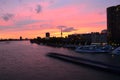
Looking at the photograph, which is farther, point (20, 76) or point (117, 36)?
point (117, 36)

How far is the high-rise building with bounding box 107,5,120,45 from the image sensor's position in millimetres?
132500

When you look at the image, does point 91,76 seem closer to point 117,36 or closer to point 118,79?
point 118,79

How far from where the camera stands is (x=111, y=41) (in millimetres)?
134125

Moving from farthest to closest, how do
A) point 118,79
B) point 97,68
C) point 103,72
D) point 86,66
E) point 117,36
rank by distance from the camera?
1. point 117,36
2. point 86,66
3. point 97,68
4. point 103,72
5. point 118,79

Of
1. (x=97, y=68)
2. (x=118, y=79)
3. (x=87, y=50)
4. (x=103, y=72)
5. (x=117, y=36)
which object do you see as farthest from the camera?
(x=117, y=36)

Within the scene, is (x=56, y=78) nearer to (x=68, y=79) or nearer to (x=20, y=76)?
(x=68, y=79)

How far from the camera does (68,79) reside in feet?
102

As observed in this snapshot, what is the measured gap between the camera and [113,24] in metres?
137

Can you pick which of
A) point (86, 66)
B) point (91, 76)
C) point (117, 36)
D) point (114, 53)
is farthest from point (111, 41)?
point (91, 76)

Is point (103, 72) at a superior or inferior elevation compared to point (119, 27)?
inferior

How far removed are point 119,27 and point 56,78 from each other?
4075 inches

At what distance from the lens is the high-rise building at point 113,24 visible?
435ft

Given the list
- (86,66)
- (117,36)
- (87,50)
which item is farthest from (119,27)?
(86,66)

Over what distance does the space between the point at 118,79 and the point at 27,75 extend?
10979 mm
